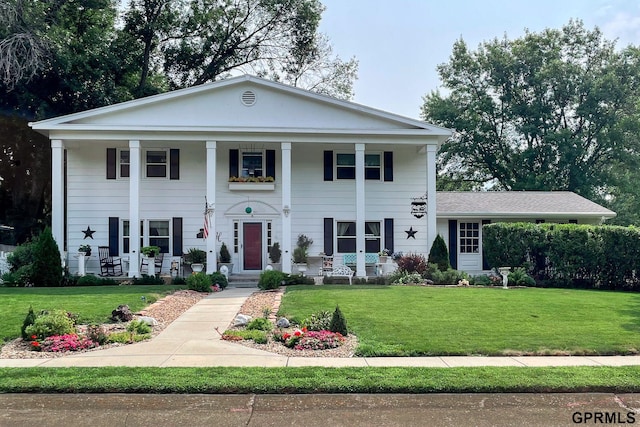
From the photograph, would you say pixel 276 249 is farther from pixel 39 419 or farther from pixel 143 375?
pixel 39 419

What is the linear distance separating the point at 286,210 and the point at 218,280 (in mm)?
3497

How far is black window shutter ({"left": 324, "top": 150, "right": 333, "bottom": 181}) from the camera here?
20.3 metres

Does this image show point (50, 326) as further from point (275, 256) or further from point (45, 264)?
point (275, 256)

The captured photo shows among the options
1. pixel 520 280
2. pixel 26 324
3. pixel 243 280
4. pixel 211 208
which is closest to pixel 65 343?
pixel 26 324

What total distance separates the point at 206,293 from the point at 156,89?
57.7 ft

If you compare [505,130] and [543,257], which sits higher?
[505,130]

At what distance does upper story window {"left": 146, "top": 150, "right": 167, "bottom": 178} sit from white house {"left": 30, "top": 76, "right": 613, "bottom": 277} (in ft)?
0.13

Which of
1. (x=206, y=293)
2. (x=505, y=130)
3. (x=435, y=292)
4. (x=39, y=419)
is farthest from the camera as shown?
(x=505, y=130)

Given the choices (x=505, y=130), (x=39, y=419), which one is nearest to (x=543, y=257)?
(x=39, y=419)

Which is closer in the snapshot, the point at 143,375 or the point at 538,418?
the point at 538,418

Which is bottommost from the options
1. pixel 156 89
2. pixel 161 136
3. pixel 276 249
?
pixel 276 249

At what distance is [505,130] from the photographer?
36156 mm

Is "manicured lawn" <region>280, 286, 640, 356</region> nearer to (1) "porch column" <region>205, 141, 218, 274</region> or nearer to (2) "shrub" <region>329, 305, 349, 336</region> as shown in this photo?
(2) "shrub" <region>329, 305, 349, 336</region>

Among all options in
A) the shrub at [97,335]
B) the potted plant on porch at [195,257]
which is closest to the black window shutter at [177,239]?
the potted plant on porch at [195,257]
